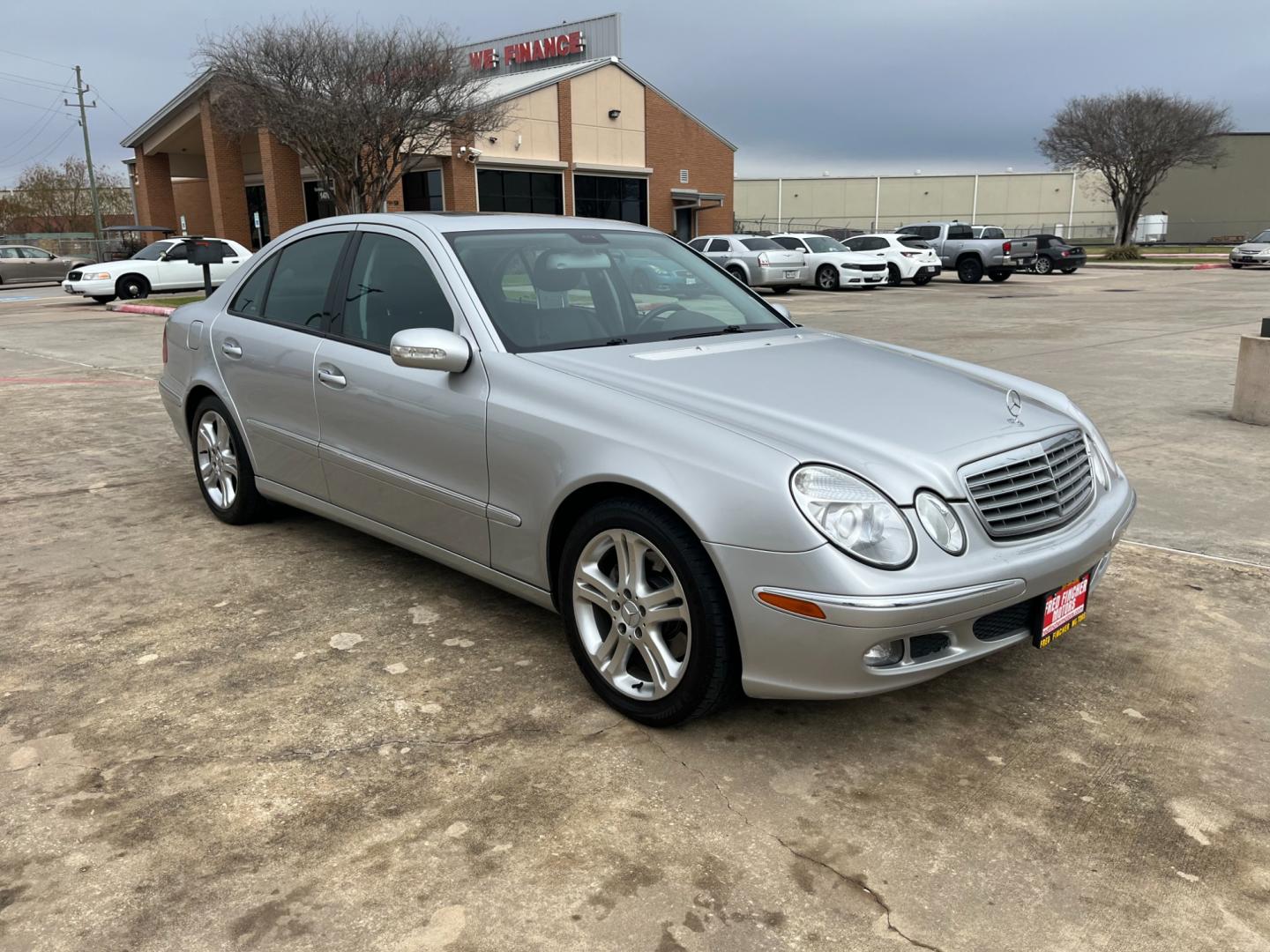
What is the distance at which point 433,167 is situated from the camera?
33375 millimetres

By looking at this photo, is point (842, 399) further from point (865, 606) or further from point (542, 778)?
point (542, 778)

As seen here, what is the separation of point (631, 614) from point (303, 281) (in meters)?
2.51

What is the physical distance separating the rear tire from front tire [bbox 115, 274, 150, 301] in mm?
22478

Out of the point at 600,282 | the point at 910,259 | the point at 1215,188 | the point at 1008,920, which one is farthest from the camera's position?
the point at 1215,188

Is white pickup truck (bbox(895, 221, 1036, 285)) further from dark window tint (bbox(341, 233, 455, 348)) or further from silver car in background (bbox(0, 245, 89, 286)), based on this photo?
silver car in background (bbox(0, 245, 89, 286))

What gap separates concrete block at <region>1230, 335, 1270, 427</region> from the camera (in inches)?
301

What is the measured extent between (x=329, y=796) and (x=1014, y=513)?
84.8 inches

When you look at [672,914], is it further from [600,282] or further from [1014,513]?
[600,282]

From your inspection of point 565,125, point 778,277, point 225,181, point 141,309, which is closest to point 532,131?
point 565,125

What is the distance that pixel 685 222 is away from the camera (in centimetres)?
4253

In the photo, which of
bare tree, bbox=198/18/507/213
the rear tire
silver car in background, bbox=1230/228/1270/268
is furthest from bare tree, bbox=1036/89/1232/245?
bare tree, bbox=198/18/507/213

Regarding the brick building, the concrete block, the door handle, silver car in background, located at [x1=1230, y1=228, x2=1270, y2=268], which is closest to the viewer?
the door handle

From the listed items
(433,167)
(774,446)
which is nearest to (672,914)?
(774,446)

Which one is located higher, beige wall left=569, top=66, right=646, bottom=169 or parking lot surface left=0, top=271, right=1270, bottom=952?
beige wall left=569, top=66, right=646, bottom=169
